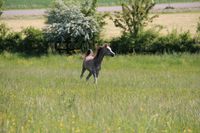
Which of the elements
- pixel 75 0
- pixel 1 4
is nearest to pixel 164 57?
pixel 75 0

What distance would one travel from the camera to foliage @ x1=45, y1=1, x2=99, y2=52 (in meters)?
40.9

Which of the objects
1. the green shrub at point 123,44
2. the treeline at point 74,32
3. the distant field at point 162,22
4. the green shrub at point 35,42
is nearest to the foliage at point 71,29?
the treeline at point 74,32

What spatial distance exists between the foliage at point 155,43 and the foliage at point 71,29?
2289mm

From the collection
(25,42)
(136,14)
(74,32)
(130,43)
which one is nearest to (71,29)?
(74,32)

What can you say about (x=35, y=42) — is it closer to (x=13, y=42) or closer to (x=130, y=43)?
(x=13, y=42)

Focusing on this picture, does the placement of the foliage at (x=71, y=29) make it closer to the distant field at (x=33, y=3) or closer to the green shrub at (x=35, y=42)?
Answer: the green shrub at (x=35, y=42)

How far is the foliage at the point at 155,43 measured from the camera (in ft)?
125

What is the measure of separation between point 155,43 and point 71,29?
Answer: 23.5 feet

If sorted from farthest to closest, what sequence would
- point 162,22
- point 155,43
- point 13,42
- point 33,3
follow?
point 33,3 → point 162,22 → point 13,42 → point 155,43

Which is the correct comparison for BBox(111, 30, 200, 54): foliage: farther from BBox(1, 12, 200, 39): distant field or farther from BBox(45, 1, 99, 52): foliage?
BBox(1, 12, 200, 39): distant field

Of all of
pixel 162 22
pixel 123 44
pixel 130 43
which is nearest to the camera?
pixel 130 43

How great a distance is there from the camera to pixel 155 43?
38531 millimetres

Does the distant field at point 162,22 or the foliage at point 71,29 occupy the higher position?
the foliage at point 71,29

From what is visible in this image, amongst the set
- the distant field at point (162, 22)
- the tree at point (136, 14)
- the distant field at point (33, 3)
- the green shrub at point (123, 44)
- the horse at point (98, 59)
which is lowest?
the distant field at point (33, 3)
